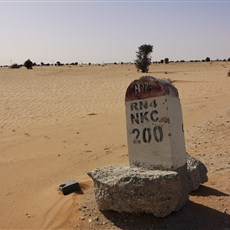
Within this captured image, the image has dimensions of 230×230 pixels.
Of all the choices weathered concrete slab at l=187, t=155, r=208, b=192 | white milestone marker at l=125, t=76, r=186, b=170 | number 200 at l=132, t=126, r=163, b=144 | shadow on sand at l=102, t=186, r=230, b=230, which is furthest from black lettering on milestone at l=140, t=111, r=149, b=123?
shadow on sand at l=102, t=186, r=230, b=230

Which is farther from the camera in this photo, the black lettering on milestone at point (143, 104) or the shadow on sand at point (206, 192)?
the shadow on sand at point (206, 192)

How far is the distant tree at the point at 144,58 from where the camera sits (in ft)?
123

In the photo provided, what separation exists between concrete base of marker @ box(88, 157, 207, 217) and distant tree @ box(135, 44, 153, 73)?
32215mm

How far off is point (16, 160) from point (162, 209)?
4.53 meters

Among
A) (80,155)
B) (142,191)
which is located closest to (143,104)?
(142,191)

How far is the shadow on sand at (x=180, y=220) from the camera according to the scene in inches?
188

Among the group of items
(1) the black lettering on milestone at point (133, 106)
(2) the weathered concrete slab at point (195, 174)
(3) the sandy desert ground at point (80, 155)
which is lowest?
(3) the sandy desert ground at point (80, 155)

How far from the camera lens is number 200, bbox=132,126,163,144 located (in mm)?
5074

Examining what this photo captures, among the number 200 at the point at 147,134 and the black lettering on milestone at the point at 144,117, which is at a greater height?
the black lettering on milestone at the point at 144,117

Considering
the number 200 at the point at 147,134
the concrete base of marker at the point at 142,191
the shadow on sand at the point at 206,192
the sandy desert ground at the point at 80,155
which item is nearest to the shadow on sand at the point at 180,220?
the sandy desert ground at the point at 80,155

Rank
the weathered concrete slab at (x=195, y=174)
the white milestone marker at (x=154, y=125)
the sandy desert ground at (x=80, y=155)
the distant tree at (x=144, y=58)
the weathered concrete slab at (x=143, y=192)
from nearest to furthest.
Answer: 1. the weathered concrete slab at (x=143, y=192)
2. the white milestone marker at (x=154, y=125)
3. the sandy desert ground at (x=80, y=155)
4. the weathered concrete slab at (x=195, y=174)
5. the distant tree at (x=144, y=58)

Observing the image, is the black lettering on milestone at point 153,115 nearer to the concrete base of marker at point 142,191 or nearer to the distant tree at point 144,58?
the concrete base of marker at point 142,191

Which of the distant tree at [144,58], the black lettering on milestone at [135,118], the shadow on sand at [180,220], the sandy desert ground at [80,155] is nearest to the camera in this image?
the shadow on sand at [180,220]

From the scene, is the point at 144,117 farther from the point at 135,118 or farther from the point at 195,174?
the point at 195,174
